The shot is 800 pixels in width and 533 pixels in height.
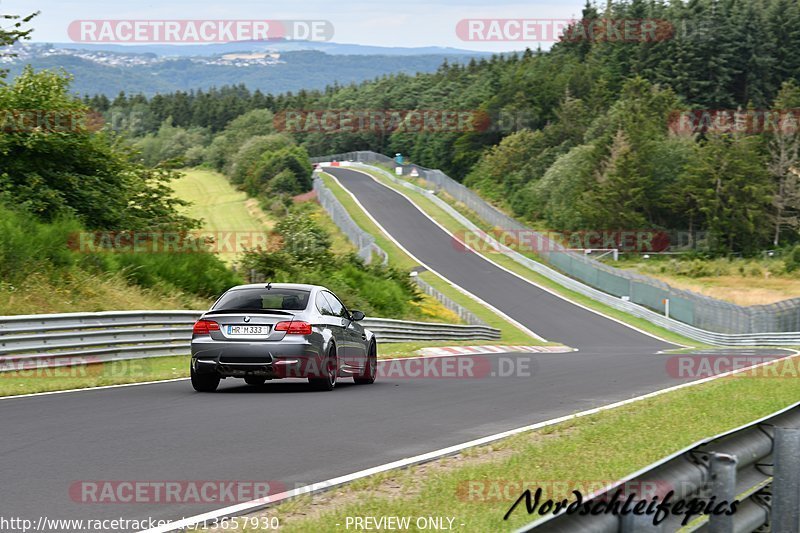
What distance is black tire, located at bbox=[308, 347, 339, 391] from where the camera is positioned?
1559 centimetres

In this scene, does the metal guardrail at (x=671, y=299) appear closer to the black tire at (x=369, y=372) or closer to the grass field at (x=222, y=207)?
the grass field at (x=222, y=207)

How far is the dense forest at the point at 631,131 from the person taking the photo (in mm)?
98250

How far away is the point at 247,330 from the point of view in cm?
1477

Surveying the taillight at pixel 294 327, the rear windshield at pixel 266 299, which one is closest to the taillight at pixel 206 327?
the rear windshield at pixel 266 299

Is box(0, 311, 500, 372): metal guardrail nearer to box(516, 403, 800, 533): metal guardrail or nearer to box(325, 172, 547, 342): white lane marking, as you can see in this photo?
box(516, 403, 800, 533): metal guardrail

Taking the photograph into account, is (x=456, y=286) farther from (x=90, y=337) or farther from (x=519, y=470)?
(x=519, y=470)

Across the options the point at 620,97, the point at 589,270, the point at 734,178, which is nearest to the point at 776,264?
the point at 734,178

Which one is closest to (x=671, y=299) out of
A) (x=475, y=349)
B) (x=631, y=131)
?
(x=475, y=349)

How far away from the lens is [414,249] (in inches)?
2886

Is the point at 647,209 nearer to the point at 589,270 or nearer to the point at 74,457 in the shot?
the point at 589,270

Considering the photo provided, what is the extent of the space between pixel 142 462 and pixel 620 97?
423 feet

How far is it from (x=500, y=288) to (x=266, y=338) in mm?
48093

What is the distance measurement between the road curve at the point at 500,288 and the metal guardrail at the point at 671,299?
3.89m
